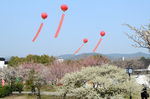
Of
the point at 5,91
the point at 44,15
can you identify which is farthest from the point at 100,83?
the point at 5,91

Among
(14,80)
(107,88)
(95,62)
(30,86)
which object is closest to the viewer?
(107,88)

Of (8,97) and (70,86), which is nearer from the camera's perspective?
(70,86)

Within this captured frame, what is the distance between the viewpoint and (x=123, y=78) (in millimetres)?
15062

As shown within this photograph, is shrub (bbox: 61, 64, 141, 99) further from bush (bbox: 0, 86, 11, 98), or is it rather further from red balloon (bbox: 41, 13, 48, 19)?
bush (bbox: 0, 86, 11, 98)

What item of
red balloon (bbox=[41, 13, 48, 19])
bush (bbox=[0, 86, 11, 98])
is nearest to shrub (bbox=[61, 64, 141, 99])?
red balloon (bbox=[41, 13, 48, 19])

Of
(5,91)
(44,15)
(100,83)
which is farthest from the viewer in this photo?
(5,91)

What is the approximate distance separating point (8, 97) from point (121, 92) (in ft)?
64.7

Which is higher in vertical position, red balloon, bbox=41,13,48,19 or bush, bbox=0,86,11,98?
red balloon, bbox=41,13,48,19

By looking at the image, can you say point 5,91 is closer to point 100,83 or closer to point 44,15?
point 44,15

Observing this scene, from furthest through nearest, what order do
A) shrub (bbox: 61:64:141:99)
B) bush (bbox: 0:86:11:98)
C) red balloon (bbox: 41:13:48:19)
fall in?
bush (bbox: 0:86:11:98) → red balloon (bbox: 41:13:48:19) → shrub (bbox: 61:64:141:99)

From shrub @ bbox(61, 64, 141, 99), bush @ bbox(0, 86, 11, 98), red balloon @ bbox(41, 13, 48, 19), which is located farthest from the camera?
bush @ bbox(0, 86, 11, 98)

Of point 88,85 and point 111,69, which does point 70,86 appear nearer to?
point 88,85

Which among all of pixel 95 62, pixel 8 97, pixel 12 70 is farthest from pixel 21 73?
pixel 95 62

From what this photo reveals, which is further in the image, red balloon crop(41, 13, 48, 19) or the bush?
the bush
